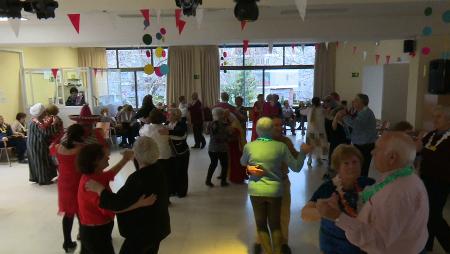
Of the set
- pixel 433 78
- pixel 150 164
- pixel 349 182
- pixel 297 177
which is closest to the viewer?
pixel 349 182

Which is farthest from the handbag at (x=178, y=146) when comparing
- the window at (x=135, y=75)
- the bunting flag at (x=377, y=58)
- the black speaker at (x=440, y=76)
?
the bunting flag at (x=377, y=58)

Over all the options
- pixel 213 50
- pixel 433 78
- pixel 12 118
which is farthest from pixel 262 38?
pixel 12 118

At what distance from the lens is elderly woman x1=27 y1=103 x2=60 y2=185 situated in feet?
18.4

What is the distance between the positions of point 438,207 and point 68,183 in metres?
3.42

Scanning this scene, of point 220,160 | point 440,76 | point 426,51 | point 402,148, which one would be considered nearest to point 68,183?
point 220,160

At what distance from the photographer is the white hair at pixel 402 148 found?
1.59 metres

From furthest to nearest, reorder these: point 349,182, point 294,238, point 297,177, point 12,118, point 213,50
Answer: point 213,50 → point 12,118 → point 297,177 → point 294,238 → point 349,182

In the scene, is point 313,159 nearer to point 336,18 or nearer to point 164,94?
point 336,18

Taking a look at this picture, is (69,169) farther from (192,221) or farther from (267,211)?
(267,211)

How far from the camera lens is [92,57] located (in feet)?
39.7

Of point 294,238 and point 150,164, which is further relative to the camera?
point 294,238

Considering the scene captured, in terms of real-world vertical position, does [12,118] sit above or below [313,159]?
above

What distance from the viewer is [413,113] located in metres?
7.55

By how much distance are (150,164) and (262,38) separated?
5.86m
